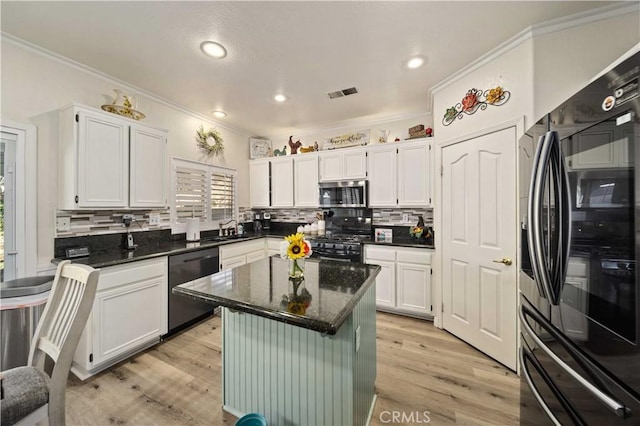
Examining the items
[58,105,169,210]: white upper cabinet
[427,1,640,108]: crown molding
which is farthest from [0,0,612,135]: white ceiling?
[58,105,169,210]: white upper cabinet

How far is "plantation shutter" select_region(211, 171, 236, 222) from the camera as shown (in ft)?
12.4

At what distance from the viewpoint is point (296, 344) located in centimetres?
130

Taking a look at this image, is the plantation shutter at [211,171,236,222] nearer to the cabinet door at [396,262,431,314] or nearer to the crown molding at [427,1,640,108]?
the cabinet door at [396,262,431,314]

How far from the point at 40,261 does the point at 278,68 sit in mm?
2708

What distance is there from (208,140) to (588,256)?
3.98m

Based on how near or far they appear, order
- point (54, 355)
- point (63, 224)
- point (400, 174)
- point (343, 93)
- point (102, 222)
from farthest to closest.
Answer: point (400, 174) < point (343, 93) < point (102, 222) < point (63, 224) < point (54, 355)

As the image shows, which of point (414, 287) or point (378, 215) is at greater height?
point (378, 215)

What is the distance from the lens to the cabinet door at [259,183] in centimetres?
425

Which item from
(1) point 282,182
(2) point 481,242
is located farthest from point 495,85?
(1) point 282,182

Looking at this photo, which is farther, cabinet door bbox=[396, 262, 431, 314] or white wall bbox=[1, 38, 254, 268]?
cabinet door bbox=[396, 262, 431, 314]

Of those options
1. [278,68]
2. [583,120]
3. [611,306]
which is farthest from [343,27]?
[611,306]

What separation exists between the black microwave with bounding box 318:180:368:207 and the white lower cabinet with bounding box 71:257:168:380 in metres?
2.22

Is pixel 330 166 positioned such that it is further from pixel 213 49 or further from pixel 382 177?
pixel 213 49

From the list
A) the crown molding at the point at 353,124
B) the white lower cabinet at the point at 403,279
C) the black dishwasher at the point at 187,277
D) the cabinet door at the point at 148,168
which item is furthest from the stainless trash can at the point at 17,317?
the crown molding at the point at 353,124
